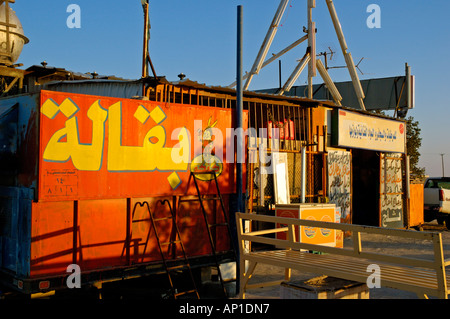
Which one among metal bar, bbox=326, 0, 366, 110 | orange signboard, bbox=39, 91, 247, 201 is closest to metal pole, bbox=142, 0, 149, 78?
orange signboard, bbox=39, 91, 247, 201

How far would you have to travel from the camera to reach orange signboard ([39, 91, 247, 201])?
20.3 ft

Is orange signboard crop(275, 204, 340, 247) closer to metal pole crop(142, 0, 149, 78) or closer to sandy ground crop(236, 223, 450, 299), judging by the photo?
sandy ground crop(236, 223, 450, 299)

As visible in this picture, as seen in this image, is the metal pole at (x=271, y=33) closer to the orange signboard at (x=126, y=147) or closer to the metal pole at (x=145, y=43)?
the metal pole at (x=145, y=43)

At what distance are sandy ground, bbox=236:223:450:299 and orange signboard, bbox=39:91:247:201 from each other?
1.99 m

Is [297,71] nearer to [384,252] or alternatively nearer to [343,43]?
[343,43]

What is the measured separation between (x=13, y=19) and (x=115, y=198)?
52.7 ft

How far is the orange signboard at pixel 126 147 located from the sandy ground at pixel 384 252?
1.99 meters

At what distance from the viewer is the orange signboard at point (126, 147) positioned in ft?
20.3

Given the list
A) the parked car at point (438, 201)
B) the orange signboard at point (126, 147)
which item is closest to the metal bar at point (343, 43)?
the parked car at point (438, 201)

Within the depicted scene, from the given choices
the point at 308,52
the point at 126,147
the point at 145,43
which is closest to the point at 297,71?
the point at 308,52

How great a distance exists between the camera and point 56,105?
6.20 metres

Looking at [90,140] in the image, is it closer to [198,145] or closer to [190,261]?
[198,145]

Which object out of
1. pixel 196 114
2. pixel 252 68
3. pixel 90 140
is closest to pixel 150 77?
pixel 196 114
